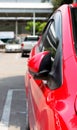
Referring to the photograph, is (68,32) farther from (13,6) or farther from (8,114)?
(13,6)

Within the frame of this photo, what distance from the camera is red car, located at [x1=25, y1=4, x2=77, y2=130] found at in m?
2.72

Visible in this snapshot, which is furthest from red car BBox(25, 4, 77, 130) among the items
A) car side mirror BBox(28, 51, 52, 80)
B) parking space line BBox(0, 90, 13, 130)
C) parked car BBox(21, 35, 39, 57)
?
parked car BBox(21, 35, 39, 57)

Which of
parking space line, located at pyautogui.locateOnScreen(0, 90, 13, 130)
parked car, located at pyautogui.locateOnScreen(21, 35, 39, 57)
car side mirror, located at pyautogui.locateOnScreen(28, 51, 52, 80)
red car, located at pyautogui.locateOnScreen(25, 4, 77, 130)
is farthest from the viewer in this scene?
parked car, located at pyautogui.locateOnScreen(21, 35, 39, 57)

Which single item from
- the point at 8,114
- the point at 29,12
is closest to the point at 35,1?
the point at 29,12

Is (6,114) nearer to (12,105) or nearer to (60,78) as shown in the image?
(12,105)

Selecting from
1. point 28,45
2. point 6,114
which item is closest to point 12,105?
point 6,114

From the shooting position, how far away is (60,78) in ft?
9.98

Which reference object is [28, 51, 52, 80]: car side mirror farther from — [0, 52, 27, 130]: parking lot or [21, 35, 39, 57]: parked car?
[21, 35, 39, 57]: parked car

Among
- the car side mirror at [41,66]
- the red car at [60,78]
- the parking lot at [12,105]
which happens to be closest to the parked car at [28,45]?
the parking lot at [12,105]

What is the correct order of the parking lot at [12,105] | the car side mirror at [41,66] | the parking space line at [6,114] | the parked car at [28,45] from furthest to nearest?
the parked car at [28,45] < the parking lot at [12,105] < the parking space line at [6,114] < the car side mirror at [41,66]

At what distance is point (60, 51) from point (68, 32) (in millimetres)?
194

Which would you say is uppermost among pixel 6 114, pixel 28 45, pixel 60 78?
pixel 60 78

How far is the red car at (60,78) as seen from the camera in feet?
8.91

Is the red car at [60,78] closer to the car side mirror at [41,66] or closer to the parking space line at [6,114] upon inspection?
the car side mirror at [41,66]
